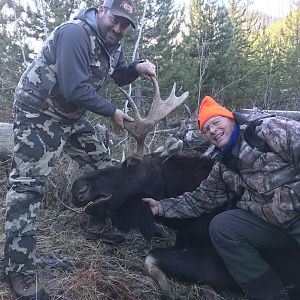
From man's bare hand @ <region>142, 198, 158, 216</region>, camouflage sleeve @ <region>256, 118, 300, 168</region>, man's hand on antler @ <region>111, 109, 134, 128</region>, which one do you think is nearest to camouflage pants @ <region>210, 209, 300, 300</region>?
camouflage sleeve @ <region>256, 118, 300, 168</region>

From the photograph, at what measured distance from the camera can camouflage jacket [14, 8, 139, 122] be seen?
3.86 meters

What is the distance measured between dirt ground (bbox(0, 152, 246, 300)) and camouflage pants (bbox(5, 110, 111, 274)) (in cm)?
34

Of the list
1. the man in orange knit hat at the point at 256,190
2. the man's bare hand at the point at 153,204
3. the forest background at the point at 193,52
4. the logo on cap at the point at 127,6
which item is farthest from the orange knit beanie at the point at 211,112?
the forest background at the point at 193,52

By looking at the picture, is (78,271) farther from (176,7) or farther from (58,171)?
(176,7)

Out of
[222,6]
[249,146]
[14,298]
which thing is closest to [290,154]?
[249,146]

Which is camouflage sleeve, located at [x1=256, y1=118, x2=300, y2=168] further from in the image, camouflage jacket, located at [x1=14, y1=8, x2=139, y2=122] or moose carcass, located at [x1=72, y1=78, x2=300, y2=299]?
camouflage jacket, located at [x1=14, y1=8, x2=139, y2=122]

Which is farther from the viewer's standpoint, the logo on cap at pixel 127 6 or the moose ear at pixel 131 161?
the moose ear at pixel 131 161

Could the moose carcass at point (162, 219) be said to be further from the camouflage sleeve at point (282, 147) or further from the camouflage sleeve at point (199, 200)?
the camouflage sleeve at point (282, 147)

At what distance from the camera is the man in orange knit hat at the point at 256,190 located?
3.47 meters

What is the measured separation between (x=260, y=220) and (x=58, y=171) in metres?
3.25

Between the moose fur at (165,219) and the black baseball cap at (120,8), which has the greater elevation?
the black baseball cap at (120,8)

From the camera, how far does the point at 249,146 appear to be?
3.68 metres

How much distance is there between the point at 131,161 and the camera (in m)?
4.63

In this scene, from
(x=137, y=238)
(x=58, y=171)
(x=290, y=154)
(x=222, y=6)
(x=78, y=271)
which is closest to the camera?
(x=290, y=154)
